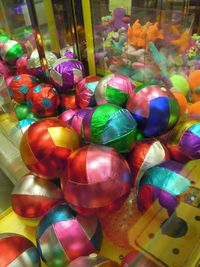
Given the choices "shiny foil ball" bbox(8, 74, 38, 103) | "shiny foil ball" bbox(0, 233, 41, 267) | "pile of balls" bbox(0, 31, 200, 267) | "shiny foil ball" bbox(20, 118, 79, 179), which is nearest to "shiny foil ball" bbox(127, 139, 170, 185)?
"pile of balls" bbox(0, 31, 200, 267)

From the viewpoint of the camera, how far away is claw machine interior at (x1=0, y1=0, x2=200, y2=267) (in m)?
0.47

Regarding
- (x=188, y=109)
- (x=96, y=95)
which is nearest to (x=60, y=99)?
(x=96, y=95)

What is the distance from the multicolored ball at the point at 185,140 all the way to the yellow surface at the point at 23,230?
0.97ft

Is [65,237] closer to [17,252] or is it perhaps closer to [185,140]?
[17,252]

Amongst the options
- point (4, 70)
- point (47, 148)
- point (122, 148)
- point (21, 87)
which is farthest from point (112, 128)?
point (4, 70)

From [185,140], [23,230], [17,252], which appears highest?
[185,140]

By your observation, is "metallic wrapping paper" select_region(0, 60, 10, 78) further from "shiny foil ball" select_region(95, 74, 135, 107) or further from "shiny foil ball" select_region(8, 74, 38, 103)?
"shiny foil ball" select_region(95, 74, 135, 107)

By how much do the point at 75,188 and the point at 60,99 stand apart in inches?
25.5

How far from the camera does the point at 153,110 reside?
0.71 meters

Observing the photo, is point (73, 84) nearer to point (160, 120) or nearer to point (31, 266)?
point (160, 120)

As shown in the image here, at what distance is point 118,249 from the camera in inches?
27.1

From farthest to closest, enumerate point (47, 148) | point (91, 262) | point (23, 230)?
point (23, 230)
point (47, 148)
point (91, 262)

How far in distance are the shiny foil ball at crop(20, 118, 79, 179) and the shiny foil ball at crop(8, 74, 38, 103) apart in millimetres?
533

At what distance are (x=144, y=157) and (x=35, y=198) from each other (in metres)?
0.31
